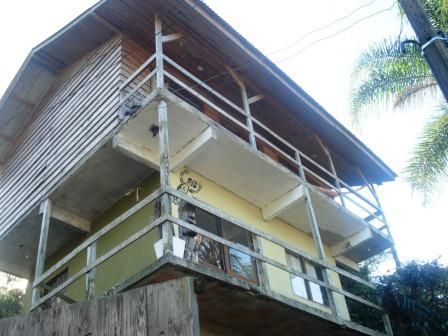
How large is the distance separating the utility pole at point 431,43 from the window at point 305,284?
7.68m

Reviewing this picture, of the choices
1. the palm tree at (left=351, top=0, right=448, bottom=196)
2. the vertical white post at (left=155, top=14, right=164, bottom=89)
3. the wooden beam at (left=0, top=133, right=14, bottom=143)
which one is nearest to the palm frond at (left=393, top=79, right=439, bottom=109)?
the palm tree at (left=351, top=0, right=448, bottom=196)

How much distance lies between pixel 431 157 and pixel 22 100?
11468 millimetres

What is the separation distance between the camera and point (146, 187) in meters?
11.0

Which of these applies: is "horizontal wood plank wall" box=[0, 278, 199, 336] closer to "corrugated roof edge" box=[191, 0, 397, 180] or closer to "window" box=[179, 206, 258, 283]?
"window" box=[179, 206, 258, 283]

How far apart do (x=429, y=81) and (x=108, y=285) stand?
1001 cm

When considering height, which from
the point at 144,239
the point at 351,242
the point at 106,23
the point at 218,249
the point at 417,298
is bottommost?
the point at 417,298

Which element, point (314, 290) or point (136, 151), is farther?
point (314, 290)

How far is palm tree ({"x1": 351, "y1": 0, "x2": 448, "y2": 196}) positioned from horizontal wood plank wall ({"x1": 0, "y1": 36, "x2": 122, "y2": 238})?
7155 millimetres

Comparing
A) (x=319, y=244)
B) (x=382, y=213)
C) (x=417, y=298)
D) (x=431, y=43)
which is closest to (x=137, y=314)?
(x=431, y=43)

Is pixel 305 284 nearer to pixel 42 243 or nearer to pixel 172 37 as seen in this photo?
pixel 42 243

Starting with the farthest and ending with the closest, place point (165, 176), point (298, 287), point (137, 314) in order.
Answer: point (298, 287), point (165, 176), point (137, 314)

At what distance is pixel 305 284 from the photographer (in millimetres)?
12633

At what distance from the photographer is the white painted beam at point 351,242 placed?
13.9m

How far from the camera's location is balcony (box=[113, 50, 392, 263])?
390 inches
